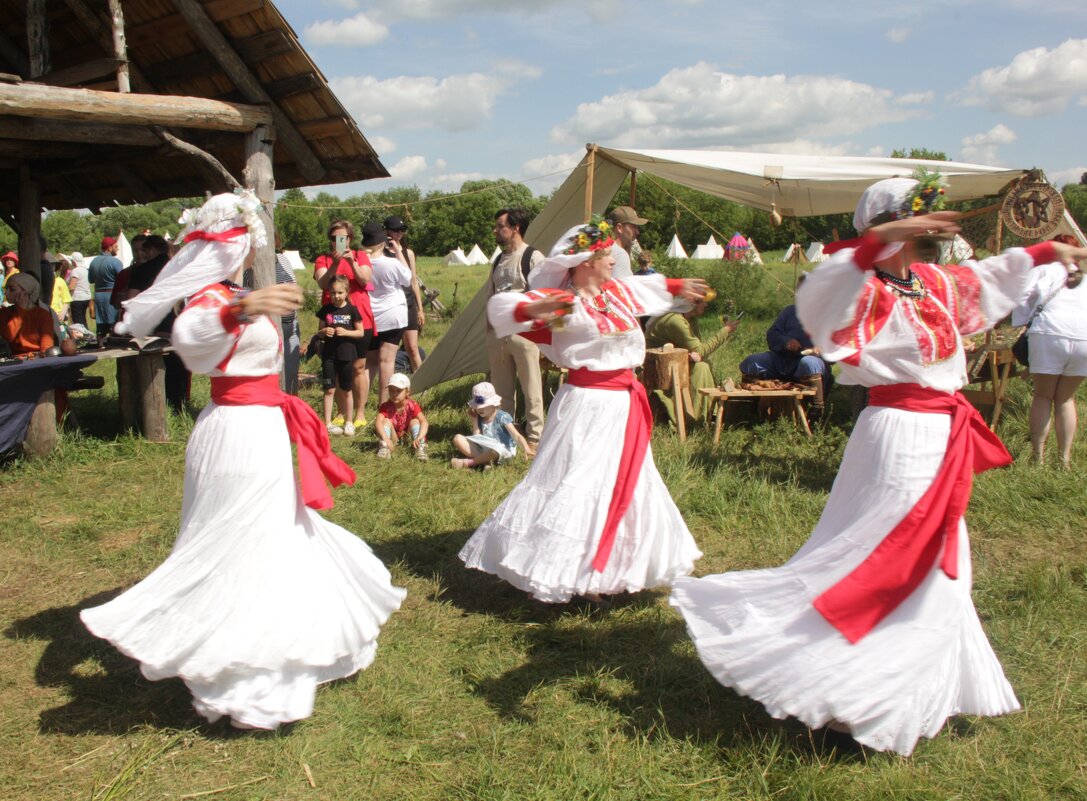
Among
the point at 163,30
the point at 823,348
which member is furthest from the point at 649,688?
the point at 163,30

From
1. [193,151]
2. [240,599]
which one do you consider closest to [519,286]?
[193,151]

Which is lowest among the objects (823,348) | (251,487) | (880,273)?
(251,487)

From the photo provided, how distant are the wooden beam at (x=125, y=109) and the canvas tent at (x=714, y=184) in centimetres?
269

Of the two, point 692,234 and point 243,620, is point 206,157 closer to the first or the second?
point 243,620

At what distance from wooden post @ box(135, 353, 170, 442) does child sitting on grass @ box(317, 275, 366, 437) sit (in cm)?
139

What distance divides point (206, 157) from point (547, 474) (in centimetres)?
472

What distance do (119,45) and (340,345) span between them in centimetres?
296

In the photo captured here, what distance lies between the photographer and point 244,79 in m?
7.36

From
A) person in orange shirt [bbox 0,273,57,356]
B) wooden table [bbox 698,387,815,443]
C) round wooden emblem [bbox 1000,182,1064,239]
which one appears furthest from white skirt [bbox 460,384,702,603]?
person in orange shirt [bbox 0,273,57,356]

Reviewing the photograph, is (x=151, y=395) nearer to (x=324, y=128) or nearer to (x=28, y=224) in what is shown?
(x=324, y=128)

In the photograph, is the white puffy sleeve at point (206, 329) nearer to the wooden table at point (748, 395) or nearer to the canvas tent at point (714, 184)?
the wooden table at point (748, 395)

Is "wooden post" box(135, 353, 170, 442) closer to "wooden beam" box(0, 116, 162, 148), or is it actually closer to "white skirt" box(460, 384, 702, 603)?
"wooden beam" box(0, 116, 162, 148)

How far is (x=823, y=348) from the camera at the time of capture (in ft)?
9.59

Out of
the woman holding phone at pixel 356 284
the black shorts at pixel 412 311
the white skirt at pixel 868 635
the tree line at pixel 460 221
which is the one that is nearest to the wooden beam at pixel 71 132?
the woman holding phone at pixel 356 284
